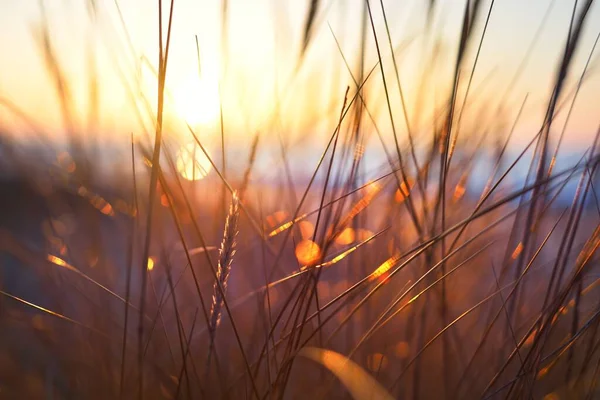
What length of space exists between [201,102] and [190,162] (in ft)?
0.47

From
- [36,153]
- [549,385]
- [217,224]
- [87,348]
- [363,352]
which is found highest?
[36,153]

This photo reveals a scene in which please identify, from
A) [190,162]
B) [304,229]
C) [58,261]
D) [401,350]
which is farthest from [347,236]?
[58,261]

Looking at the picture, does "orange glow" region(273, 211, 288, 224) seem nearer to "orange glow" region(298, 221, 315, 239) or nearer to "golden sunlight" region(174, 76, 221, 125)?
"orange glow" region(298, 221, 315, 239)

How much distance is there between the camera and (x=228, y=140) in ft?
3.07

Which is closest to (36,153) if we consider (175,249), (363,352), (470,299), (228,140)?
(175,249)

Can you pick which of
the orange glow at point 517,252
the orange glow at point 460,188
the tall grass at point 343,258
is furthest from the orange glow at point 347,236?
the orange glow at point 517,252

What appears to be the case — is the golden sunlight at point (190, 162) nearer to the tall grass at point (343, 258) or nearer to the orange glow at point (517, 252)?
the tall grass at point (343, 258)

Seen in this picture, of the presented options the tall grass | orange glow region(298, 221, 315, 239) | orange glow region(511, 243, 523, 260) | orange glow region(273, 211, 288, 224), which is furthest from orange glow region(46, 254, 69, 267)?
orange glow region(511, 243, 523, 260)

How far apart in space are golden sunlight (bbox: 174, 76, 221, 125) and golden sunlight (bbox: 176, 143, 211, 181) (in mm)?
41

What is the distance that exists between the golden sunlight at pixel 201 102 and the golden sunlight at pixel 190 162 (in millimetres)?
41

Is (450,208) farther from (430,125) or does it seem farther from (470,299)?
(470,299)

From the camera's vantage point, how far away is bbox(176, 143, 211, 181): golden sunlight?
811mm

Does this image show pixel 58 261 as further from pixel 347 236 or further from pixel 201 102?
pixel 347 236

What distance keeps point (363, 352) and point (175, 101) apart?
48cm
